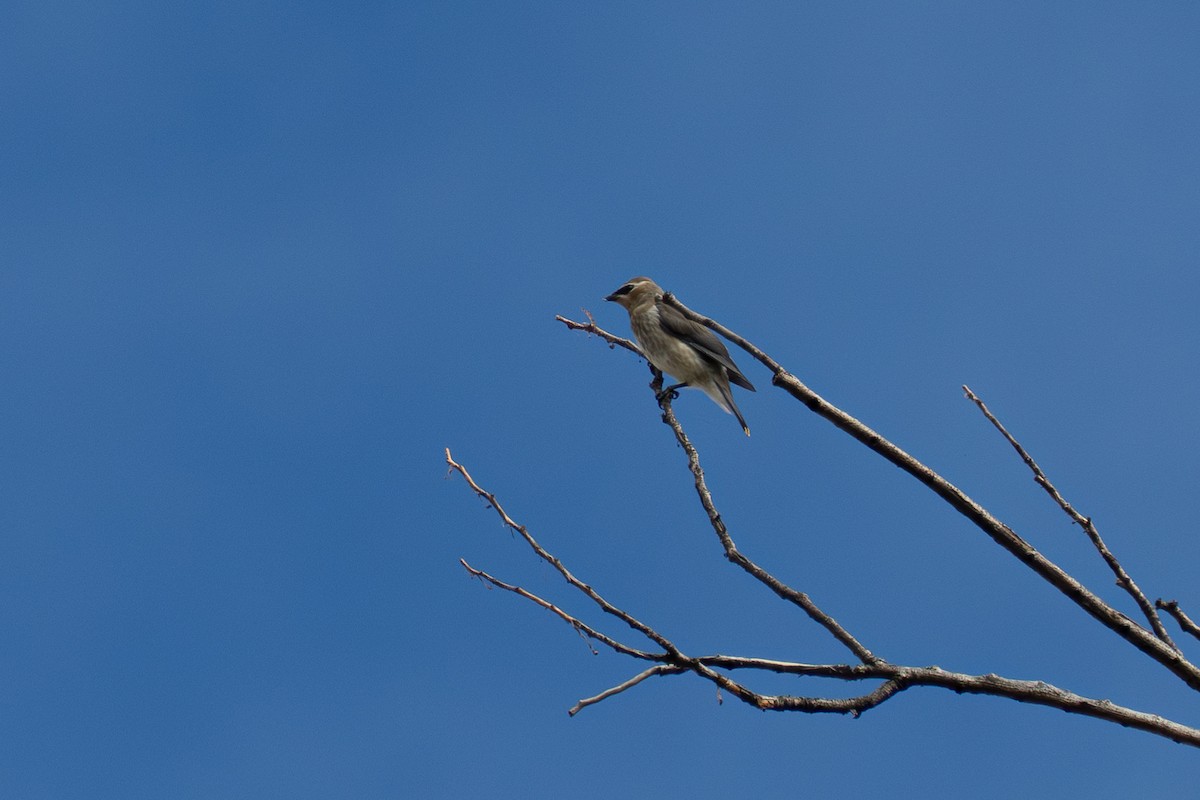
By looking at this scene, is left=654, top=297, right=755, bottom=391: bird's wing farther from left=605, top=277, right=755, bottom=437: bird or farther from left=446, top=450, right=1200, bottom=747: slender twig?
left=446, top=450, right=1200, bottom=747: slender twig

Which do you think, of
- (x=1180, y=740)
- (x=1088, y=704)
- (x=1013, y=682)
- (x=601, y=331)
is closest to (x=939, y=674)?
(x=1013, y=682)

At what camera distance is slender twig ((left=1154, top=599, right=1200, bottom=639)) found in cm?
343

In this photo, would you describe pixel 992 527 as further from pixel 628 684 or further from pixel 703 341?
pixel 703 341

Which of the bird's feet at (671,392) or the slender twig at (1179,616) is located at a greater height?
the bird's feet at (671,392)

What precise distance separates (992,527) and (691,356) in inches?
283

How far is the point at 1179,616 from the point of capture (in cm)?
346

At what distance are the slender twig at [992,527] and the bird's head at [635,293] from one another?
7953 millimetres

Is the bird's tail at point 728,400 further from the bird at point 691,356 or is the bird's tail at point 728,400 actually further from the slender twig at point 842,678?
the slender twig at point 842,678

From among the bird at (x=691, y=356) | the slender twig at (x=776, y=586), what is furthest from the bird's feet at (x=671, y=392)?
the slender twig at (x=776, y=586)

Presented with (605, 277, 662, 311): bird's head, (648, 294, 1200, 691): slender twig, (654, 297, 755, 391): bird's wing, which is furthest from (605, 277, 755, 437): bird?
(648, 294, 1200, 691): slender twig

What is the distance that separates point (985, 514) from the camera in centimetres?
346

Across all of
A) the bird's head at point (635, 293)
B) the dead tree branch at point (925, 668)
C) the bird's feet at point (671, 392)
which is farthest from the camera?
the bird's head at point (635, 293)

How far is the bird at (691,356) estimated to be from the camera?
10.4m

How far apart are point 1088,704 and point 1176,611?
520 mm
